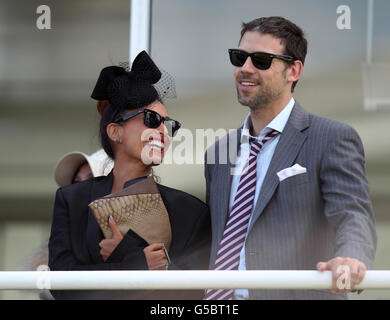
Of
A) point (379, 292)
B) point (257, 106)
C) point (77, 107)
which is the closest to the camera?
point (257, 106)

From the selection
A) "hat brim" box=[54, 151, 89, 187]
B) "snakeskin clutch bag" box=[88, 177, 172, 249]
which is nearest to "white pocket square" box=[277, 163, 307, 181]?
"snakeskin clutch bag" box=[88, 177, 172, 249]

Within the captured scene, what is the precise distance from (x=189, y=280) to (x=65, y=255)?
468 millimetres

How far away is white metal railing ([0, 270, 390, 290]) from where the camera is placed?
1634mm

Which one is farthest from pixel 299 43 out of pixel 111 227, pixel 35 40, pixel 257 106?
pixel 35 40

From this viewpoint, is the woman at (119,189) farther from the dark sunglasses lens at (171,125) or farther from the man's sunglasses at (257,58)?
the man's sunglasses at (257,58)

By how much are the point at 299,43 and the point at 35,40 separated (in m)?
1.64

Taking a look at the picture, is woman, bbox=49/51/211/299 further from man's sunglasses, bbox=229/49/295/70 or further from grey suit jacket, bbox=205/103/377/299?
man's sunglasses, bbox=229/49/295/70

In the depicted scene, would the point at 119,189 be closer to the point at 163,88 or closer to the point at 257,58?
the point at 163,88

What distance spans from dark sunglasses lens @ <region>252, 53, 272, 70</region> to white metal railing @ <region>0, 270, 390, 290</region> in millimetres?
734

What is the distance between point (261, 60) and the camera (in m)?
2.17

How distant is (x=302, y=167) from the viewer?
2006 mm

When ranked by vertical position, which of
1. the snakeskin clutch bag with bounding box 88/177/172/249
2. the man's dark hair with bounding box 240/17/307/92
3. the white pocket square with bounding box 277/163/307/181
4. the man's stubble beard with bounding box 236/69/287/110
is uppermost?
the man's dark hair with bounding box 240/17/307/92
